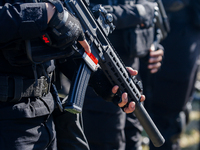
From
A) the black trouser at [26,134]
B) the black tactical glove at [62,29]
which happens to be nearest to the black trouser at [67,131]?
the black trouser at [26,134]

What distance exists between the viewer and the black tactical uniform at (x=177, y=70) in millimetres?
2766

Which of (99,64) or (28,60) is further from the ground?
(28,60)

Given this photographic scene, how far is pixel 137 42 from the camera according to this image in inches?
82.6

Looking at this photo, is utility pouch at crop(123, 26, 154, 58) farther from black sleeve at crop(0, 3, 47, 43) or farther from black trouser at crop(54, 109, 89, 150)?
black sleeve at crop(0, 3, 47, 43)

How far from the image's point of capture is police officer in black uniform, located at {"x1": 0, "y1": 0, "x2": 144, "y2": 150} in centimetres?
109

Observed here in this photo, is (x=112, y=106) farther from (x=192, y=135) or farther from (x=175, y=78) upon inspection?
(x=192, y=135)

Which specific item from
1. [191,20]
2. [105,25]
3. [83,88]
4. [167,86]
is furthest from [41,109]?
[191,20]

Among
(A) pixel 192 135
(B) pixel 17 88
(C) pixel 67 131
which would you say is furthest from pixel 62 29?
(A) pixel 192 135

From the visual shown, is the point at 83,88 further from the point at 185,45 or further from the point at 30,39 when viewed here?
the point at 185,45

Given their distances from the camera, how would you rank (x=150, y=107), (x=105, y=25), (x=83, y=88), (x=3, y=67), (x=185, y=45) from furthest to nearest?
1. (x=150, y=107)
2. (x=185, y=45)
3. (x=105, y=25)
4. (x=83, y=88)
5. (x=3, y=67)

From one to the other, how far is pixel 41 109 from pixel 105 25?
1.82 ft

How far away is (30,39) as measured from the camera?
115 centimetres

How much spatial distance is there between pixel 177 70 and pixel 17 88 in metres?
1.94

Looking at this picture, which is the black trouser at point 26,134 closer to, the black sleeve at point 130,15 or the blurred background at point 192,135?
the black sleeve at point 130,15
